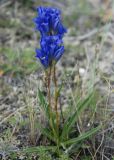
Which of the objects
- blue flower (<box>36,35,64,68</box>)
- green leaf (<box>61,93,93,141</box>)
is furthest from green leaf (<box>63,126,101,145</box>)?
blue flower (<box>36,35,64,68</box>)

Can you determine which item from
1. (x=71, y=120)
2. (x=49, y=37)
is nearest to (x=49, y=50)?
(x=49, y=37)

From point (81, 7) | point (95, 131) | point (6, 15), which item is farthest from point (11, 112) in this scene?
point (81, 7)

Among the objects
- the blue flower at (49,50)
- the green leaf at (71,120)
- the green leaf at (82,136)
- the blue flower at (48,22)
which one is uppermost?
the blue flower at (48,22)

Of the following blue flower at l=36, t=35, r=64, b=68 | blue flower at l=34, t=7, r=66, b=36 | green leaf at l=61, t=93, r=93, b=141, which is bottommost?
green leaf at l=61, t=93, r=93, b=141

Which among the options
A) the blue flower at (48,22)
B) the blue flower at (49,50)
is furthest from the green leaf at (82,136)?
the blue flower at (48,22)

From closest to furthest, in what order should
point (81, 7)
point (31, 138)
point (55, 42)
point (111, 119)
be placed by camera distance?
point (55, 42)
point (31, 138)
point (111, 119)
point (81, 7)

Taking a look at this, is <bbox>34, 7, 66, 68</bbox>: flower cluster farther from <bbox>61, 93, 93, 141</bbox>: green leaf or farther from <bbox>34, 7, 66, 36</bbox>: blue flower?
<bbox>61, 93, 93, 141</bbox>: green leaf

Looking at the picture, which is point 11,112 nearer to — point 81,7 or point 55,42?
point 55,42

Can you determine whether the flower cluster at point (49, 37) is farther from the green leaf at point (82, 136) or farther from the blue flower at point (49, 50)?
the green leaf at point (82, 136)
